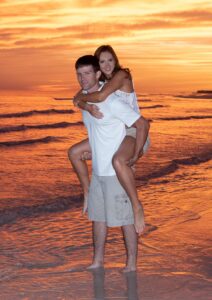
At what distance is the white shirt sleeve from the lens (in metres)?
5.22

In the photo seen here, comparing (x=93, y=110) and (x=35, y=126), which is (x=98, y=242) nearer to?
(x=93, y=110)

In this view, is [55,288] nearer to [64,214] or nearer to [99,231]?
[99,231]

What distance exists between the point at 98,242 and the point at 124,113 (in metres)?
1.28

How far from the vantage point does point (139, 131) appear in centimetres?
530

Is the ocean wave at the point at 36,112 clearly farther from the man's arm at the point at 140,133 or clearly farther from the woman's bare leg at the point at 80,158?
the man's arm at the point at 140,133

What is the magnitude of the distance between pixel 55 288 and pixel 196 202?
377 centimetres

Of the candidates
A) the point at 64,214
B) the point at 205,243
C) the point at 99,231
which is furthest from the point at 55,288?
the point at 64,214

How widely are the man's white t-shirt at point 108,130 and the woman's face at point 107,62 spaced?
63cm

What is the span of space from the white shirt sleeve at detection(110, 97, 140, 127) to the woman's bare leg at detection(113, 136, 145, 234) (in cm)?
27

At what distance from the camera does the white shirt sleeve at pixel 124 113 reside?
5223mm

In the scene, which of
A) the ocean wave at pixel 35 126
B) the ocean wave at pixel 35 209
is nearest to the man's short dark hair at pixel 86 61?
the ocean wave at pixel 35 209

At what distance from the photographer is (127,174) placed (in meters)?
5.30

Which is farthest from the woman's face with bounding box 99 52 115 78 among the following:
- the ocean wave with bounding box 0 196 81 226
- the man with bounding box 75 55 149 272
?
the ocean wave with bounding box 0 196 81 226

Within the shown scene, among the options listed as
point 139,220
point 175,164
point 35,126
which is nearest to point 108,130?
point 139,220
